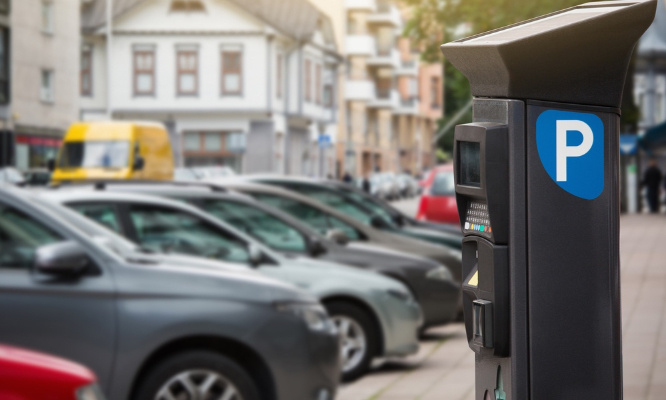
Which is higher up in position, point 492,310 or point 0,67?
point 0,67

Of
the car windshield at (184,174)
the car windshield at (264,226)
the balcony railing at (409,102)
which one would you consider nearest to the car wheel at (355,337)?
the car windshield at (264,226)

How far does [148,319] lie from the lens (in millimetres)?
7156

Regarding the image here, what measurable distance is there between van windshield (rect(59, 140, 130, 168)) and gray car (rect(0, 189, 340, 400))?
2554cm

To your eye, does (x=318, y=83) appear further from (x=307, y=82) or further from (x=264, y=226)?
(x=264, y=226)

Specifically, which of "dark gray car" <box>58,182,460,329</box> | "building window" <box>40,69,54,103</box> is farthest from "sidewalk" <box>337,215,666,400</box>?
"building window" <box>40,69,54,103</box>

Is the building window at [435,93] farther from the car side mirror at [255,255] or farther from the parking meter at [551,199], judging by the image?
the parking meter at [551,199]

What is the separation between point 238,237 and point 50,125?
3916 centimetres

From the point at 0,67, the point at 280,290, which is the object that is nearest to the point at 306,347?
the point at 280,290

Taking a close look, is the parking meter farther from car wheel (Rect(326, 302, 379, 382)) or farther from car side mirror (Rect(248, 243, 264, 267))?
car wheel (Rect(326, 302, 379, 382))

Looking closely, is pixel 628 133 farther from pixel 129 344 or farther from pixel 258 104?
pixel 129 344

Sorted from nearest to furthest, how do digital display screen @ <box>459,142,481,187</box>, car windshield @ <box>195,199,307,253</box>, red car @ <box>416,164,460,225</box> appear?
1. digital display screen @ <box>459,142,481,187</box>
2. car windshield @ <box>195,199,307,253</box>
3. red car @ <box>416,164,460,225</box>

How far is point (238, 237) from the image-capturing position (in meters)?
9.43

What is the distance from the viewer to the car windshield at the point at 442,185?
23.3m

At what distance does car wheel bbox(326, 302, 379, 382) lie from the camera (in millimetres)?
10477
